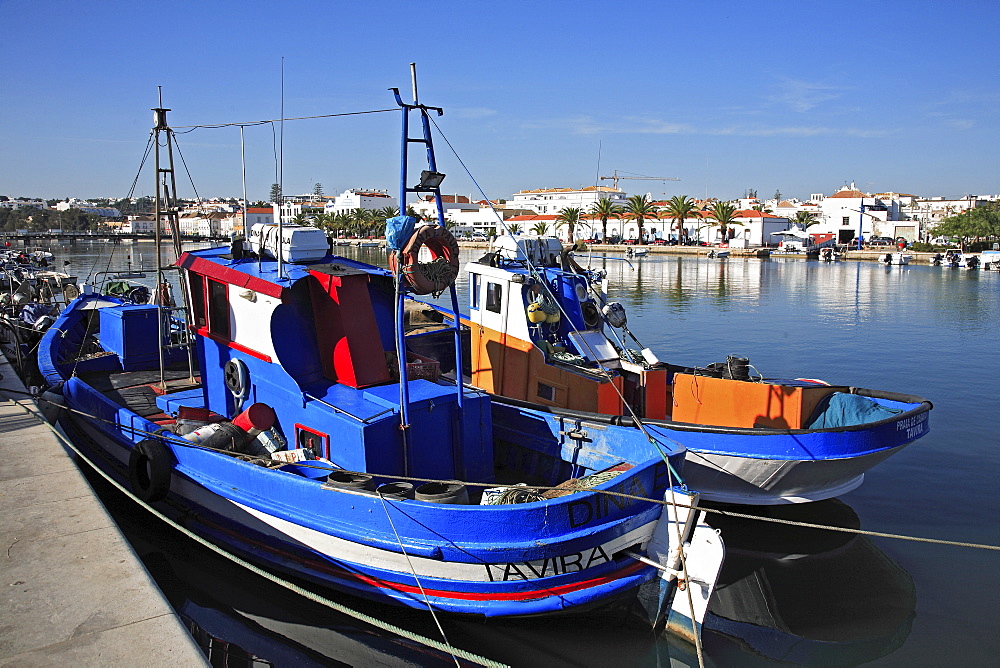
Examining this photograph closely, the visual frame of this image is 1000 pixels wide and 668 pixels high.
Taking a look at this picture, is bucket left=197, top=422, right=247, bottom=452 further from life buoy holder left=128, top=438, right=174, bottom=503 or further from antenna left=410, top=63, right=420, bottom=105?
antenna left=410, top=63, right=420, bottom=105

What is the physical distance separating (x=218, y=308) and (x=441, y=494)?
14.6ft

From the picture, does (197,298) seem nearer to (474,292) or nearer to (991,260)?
(474,292)

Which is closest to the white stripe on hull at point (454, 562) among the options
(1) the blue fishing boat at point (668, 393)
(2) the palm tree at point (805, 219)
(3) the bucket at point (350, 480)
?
(3) the bucket at point (350, 480)

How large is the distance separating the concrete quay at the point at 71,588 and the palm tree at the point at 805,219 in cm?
11240

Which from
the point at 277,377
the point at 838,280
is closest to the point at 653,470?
the point at 277,377

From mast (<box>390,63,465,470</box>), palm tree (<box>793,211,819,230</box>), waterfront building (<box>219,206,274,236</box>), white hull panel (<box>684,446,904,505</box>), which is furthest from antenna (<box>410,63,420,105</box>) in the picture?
palm tree (<box>793,211,819,230</box>)

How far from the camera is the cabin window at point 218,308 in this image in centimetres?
912

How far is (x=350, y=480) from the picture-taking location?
7098mm

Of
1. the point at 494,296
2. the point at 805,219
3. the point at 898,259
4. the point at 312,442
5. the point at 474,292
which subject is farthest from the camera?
the point at 805,219

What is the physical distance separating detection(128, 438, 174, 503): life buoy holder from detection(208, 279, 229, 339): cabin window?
164 centimetres

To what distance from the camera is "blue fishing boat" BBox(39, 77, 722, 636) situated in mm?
6613

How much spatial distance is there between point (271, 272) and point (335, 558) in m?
3.68

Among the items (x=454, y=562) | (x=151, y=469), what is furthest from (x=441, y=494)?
(x=151, y=469)

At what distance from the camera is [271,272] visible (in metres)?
8.76
